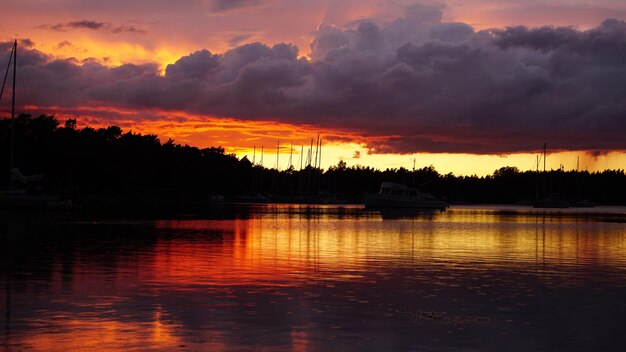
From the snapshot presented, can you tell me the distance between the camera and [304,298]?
2341 cm

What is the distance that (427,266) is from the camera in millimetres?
34719

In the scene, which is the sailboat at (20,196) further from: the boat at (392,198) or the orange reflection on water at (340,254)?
the boat at (392,198)

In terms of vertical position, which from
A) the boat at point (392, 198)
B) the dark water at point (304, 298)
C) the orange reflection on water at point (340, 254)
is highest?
the boat at point (392, 198)

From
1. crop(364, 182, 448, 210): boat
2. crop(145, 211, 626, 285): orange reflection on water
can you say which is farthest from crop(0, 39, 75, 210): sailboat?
crop(364, 182, 448, 210): boat

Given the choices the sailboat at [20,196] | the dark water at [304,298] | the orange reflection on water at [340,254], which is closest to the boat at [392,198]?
the sailboat at [20,196]

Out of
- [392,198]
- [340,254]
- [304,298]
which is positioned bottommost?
[304,298]

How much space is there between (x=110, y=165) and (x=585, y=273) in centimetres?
14395

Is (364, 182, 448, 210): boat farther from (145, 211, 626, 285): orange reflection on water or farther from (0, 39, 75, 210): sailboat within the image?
(145, 211, 626, 285): orange reflection on water

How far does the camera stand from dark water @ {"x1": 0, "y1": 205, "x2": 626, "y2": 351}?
56.4 feet

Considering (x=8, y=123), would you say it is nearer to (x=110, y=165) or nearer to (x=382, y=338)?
(x=110, y=165)

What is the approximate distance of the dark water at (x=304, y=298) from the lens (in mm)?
17203

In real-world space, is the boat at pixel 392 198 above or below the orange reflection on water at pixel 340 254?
above

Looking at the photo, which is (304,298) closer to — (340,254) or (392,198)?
(340,254)

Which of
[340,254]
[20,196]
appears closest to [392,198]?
[20,196]
